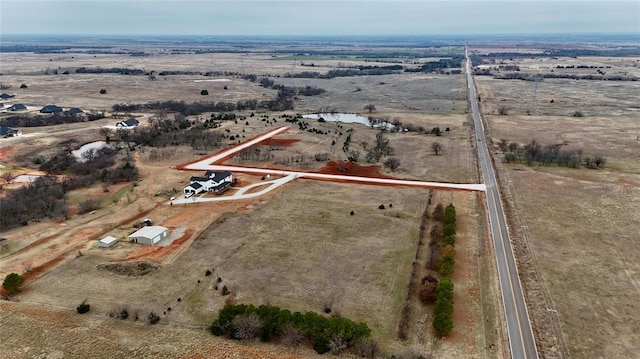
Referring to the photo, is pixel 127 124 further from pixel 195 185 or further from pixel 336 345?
pixel 336 345

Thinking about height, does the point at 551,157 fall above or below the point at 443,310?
above

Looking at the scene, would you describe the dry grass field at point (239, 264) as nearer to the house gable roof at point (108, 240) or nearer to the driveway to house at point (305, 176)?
the house gable roof at point (108, 240)

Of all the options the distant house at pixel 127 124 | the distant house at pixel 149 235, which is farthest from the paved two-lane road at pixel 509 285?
the distant house at pixel 127 124

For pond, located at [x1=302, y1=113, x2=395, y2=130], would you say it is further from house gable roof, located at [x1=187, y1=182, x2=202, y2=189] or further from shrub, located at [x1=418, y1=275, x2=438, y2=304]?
shrub, located at [x1=418, y1=275, x2=438, y2=304]

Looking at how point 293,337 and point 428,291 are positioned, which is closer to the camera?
point 293,337

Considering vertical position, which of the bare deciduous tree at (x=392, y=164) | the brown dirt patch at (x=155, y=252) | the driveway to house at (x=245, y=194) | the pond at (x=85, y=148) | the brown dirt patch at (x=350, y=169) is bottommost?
the brown dirt patch at (x=155, y=252)

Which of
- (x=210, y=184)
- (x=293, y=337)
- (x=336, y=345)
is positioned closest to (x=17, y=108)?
(x=210, y=184)
